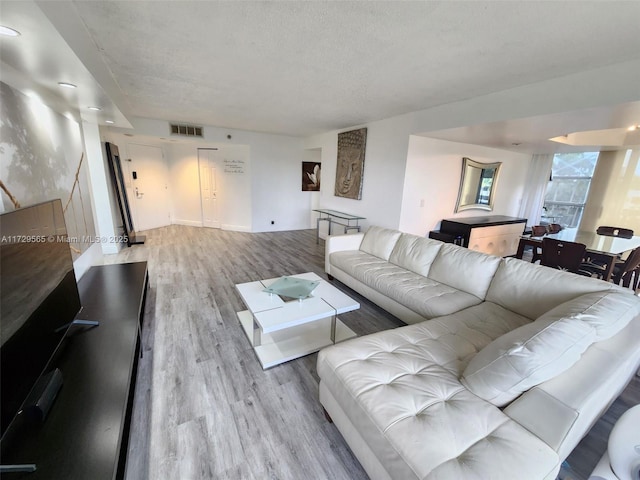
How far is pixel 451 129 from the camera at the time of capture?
339cm

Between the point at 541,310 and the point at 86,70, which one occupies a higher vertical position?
the point at 86,70

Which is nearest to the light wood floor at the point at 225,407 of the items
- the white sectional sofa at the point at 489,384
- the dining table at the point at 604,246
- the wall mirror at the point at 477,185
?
the white sectional sofa at the point at 489,384

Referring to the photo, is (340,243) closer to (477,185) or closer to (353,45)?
(353,45)

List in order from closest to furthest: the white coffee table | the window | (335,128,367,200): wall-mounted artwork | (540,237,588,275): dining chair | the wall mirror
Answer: the white coffee table
(540,237,588,275): dining chair
the wall mirror
(335,128,367,200): wall-mounted artwork
the window

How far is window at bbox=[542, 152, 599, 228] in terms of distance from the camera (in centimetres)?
562

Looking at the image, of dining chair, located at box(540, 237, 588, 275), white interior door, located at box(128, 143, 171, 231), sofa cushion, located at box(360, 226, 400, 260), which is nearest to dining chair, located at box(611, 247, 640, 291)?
dining chair, located at box(540, 237, 588, 275)

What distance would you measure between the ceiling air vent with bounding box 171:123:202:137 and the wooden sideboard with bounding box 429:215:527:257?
16.8ft

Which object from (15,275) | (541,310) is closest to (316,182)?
(541,310)

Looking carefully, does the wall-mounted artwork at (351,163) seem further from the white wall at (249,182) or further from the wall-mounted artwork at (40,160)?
the wall-mounted artwork at (40,160)

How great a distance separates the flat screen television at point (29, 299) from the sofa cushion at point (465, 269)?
2.94 m

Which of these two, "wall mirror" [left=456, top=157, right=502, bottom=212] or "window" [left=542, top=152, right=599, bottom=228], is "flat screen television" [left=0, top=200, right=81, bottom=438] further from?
"window" [left=542, top=152, right=599, bottom=228]

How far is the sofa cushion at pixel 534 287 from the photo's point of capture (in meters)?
1.84

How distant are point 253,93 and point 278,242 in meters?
3.17

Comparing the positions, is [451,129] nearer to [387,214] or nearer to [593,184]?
[387,214]
